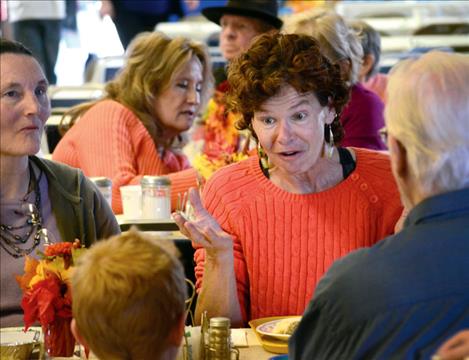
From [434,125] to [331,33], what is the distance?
2.86m

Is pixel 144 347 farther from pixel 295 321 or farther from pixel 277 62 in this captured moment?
pixel 277 62

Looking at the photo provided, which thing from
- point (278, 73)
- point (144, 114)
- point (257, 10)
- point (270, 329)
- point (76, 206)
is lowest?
point (270, 329)

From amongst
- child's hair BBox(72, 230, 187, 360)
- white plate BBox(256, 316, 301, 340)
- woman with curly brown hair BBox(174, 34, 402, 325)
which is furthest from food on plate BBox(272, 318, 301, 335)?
child's hair BBox(72, 230, 187, 360)

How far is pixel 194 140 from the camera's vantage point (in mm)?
7664

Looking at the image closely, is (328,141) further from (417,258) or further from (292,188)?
(417,258)

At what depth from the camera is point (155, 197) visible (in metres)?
5.23

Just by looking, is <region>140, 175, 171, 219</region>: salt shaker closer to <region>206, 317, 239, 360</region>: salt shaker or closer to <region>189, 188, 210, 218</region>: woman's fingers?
<region>189, 188, 210, 218</region>: woman's fingers

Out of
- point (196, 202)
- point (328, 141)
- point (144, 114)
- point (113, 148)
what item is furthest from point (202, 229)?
→ point (144, 114)

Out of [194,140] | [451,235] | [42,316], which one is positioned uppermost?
[451,235]

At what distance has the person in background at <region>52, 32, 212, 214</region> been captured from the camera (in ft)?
19.1

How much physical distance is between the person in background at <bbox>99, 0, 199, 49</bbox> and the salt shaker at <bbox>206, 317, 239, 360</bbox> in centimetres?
747

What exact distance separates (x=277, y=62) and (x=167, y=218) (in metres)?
1.69

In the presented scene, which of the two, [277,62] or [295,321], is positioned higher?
[277,62]

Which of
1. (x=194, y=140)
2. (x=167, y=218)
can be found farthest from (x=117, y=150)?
(x=194, y=140)
